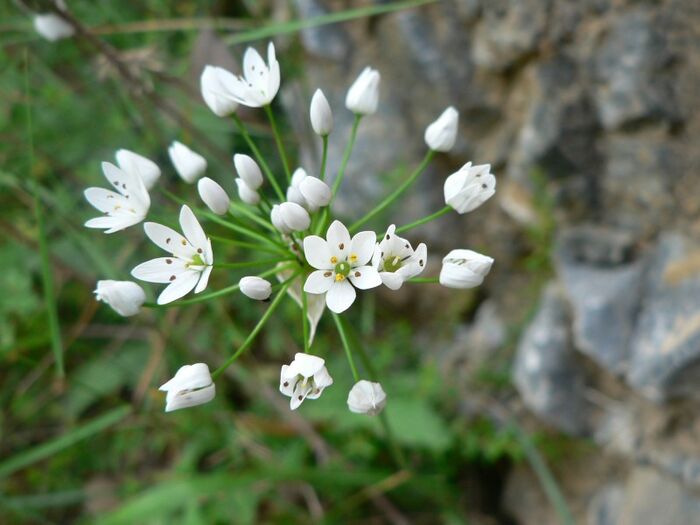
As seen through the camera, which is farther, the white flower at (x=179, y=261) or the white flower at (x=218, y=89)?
the white flower at (x=218, y=89)

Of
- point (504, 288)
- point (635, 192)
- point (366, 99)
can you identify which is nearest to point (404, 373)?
point (504, 288)

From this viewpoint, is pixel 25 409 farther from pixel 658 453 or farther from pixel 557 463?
pixel 658 453

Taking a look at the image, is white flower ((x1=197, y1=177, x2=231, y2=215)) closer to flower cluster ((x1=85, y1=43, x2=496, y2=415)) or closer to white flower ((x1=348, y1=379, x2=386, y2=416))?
flower cluster ((x1=85, y1=43, x2=496, y2=415))

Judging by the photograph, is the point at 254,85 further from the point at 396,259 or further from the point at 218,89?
the point at 396,259

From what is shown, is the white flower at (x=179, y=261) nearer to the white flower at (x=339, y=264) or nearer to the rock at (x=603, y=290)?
the white flower at (x=339, y=264)

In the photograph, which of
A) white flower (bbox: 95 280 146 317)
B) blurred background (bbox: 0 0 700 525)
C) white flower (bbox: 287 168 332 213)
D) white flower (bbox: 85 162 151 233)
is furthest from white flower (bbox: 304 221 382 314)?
blurred background (bbox: 0 0 700 525)

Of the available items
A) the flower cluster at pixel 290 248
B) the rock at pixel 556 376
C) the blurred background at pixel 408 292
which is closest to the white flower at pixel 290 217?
the flower cluster at pixel 290 248
